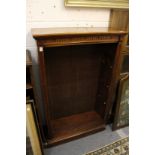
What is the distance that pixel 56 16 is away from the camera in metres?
1.17

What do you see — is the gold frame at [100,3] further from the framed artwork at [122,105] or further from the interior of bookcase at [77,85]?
the framed artwork at [122,105]

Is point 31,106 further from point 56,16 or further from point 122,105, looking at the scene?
point 122,105

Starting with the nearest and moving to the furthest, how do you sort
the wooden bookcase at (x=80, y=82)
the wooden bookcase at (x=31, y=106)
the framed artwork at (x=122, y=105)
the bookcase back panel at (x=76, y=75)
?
1. the wooden bookcase at (x=31, y=106)
2. the wooden bookcase at (x=80, y=82)
3. the bookcase back panel at (x=76, y=75)
4. the framed artwork at (x=122, y=105)

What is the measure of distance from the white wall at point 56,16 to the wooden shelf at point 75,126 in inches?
22.3

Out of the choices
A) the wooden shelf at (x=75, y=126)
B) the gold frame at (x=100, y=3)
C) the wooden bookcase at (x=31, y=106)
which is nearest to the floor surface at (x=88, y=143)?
the wooden shelf at (x=75, y=126)

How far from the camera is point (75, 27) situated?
1255 millimetres

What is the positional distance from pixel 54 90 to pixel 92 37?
643 millimetres

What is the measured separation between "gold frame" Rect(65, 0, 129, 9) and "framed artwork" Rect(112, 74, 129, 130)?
65 cm

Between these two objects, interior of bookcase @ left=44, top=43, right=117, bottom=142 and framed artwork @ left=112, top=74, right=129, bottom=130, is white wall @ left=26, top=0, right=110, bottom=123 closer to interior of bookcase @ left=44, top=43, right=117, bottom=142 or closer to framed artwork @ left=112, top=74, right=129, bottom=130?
interior of bookcase @ left=44, top=43, right=117, bottom=142

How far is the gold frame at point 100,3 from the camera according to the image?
3.76 ft
